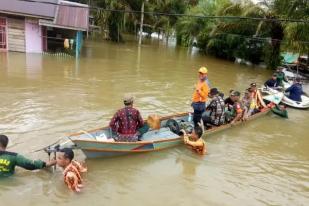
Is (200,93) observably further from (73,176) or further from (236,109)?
(73,176)

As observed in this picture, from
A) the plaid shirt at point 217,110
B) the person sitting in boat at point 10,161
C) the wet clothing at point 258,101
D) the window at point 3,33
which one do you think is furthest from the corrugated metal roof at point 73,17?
the person sitting in boat at point 10,161

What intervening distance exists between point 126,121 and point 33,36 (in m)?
17.0

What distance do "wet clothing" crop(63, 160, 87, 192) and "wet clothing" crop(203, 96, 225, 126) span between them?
475 centimetres

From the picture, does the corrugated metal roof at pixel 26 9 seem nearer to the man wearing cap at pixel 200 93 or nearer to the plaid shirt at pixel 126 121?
the man wearing cap at pixel 200 93

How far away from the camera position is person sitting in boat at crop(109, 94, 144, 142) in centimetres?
807

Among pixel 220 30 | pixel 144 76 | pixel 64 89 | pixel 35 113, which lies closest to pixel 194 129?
pixel 35 113

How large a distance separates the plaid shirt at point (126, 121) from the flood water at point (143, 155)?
70cm

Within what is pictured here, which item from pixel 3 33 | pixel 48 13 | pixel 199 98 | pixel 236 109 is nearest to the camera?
pixel 199 98

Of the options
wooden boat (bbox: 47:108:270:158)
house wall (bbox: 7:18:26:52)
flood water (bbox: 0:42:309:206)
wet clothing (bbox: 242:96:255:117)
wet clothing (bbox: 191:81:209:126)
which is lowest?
flood water (bbox: 0:42:309:206)

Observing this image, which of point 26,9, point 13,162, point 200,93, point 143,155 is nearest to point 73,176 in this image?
point 13,162

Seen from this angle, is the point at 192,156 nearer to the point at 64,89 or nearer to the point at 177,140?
the point at 177,140

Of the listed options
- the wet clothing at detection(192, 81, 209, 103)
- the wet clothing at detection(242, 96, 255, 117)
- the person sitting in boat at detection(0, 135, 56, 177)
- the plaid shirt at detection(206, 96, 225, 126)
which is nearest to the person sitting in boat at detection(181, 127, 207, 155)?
the wet clothing at detection(192, 81, 209, 103)

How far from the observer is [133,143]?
8.02 metres

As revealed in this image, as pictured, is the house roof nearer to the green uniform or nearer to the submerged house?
the submerged house
